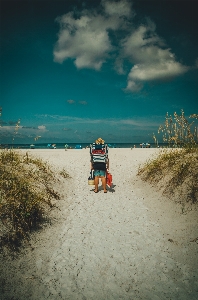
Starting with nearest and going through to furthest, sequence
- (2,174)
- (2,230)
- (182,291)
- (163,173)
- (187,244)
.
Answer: (182,291)
(2,230)
(187,244)
(2,174)
(163,173)

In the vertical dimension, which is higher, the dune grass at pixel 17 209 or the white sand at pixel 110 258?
the dune grass at pixel 17 209

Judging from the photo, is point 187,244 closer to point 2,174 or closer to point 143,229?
point 143,229

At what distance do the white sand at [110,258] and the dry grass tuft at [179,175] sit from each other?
486 millimetres

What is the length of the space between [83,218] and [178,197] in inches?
130

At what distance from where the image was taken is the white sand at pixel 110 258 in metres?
3.35

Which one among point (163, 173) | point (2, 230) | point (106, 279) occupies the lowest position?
point (106, 279)

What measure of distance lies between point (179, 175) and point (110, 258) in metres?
4.09

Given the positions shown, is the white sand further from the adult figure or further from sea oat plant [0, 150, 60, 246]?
A: the adult figure

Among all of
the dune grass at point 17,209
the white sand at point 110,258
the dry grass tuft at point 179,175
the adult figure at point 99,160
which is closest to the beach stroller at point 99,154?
the adult figure at point 99,160

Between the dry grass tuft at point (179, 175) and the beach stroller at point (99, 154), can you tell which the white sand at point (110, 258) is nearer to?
the dry grass tuft at point (179, 175)

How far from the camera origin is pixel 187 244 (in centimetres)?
458

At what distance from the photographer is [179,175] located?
692 cm

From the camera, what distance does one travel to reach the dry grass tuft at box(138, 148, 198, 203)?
627cm

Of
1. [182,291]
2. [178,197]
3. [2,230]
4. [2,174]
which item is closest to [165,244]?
[182,291]
